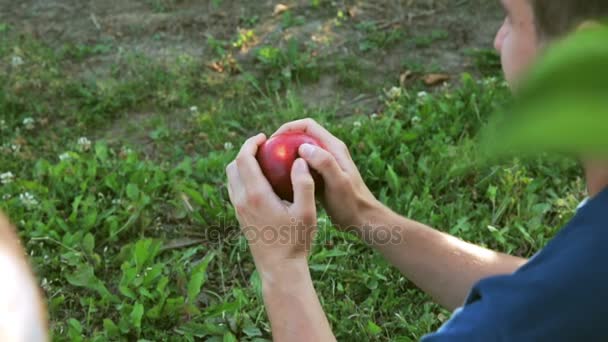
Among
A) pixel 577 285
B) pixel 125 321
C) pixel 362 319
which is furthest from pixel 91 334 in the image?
pixel 577 285

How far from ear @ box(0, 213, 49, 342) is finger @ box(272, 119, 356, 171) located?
1369 mm

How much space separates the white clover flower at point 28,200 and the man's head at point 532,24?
1.96m

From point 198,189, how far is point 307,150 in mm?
1132

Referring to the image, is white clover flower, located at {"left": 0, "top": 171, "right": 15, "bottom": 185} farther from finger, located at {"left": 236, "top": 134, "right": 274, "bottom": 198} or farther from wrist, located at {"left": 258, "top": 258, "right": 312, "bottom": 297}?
wrist, located at {"left": 258, "top": 258, "right": 312, "bottom": 297}

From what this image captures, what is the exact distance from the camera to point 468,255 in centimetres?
179

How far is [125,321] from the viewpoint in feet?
7.23

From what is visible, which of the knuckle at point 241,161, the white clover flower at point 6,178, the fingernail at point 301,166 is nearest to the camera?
the fingernail at point 301,166

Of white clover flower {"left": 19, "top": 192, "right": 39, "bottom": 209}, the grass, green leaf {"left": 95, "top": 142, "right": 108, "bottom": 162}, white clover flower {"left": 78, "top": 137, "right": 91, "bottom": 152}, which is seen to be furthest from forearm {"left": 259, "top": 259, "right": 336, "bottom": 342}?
white clover flower {"left": 78, "top": 137, "right": 91, "bottom": 152}

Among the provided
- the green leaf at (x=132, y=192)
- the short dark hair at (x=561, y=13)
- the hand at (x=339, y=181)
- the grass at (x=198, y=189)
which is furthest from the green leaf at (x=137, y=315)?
the short dark hair at (x=561, y=13)

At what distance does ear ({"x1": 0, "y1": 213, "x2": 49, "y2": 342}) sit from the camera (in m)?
0.41

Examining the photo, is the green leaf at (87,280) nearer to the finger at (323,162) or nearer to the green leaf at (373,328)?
the green leaf at (373,328)

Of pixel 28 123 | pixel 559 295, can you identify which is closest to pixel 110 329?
pixel 28 123

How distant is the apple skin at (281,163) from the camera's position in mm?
1796

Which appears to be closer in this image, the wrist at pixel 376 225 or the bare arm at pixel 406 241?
the bare arm at pixel 406 241
